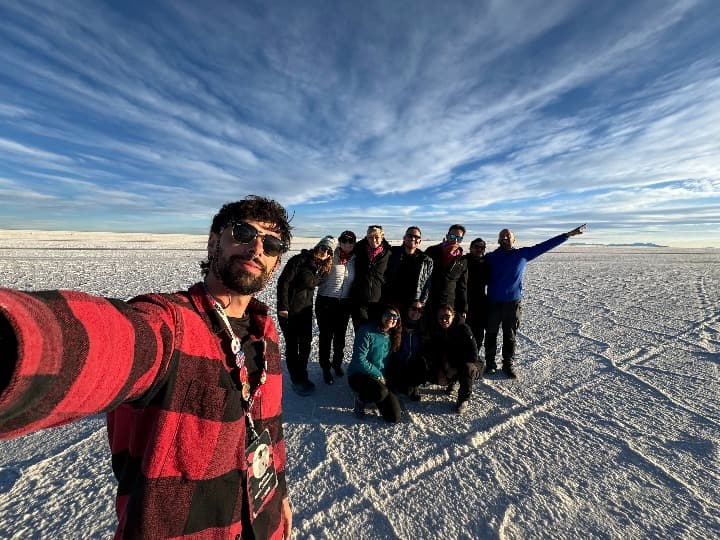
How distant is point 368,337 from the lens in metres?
3.70

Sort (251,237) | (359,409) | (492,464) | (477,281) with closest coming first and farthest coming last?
(251,237) → (492,464) → (359,409) → (477,281)

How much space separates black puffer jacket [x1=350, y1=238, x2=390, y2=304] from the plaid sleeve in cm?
324

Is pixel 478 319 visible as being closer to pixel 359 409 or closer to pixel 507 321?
pixel 507 321

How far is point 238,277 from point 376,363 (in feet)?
8.99

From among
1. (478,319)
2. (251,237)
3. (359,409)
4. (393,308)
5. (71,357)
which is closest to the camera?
(71,357)

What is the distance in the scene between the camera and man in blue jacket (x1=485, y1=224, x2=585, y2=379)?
448 centimetres

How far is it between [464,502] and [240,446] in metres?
2.09

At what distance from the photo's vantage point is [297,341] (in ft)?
13.5

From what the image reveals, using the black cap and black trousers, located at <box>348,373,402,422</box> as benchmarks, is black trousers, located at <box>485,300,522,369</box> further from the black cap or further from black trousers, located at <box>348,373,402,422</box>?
the black cap

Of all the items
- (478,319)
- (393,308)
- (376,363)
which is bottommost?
(376,363)

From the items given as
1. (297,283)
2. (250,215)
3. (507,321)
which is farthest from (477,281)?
(250,215)

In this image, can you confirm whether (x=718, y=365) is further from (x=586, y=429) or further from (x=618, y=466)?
(x=618, y=466)

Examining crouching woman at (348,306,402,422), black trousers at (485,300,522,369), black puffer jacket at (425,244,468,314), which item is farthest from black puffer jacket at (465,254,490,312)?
crouching woman at (348,306,402,422)

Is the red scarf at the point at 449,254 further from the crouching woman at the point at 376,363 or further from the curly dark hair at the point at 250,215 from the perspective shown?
the curly dark hair at the point at 250,215
